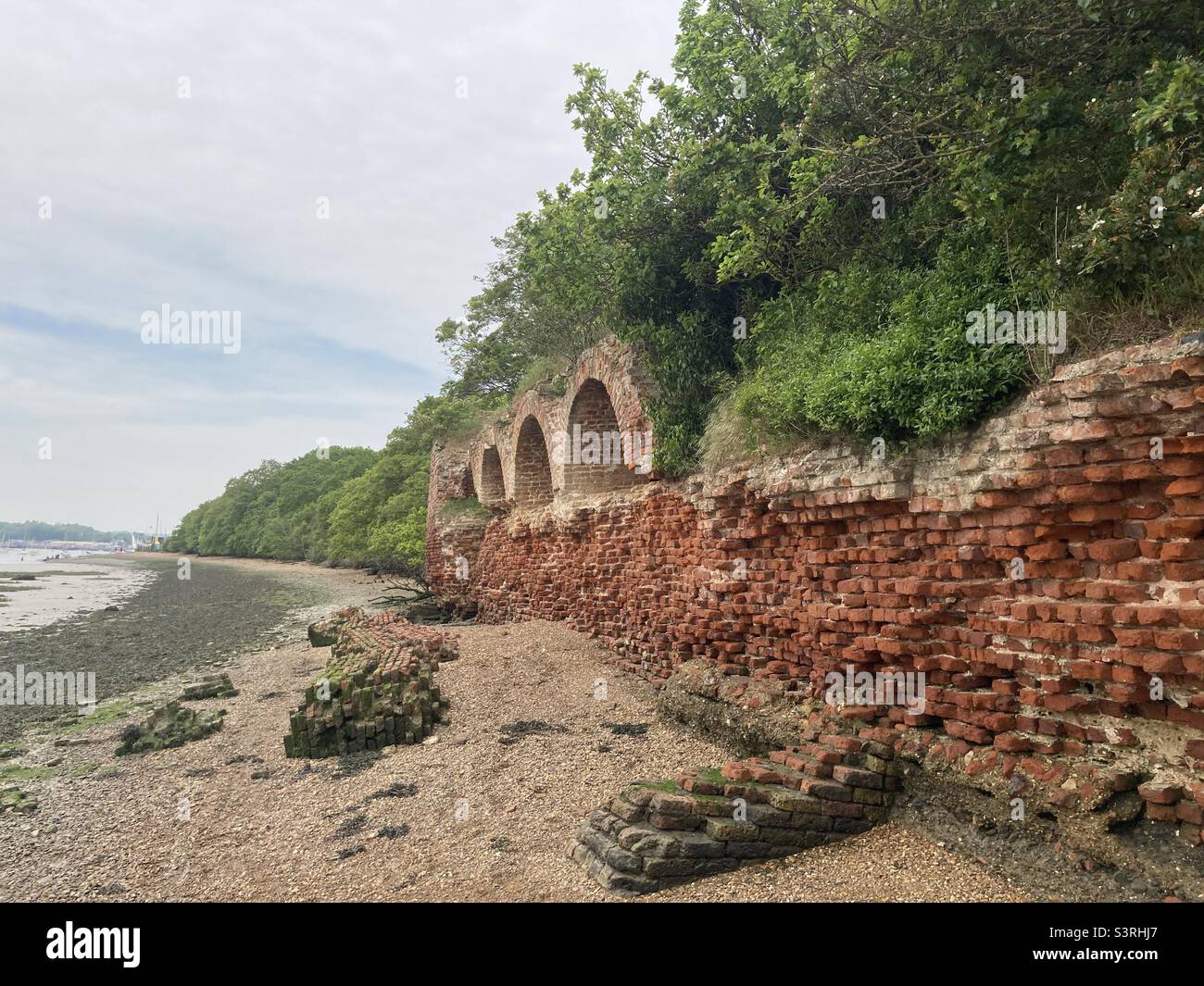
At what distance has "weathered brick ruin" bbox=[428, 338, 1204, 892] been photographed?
12.2 ft

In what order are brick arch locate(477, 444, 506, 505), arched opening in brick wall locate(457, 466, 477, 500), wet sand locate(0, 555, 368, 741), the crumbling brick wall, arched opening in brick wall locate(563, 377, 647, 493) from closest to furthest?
1. the crumbling brick wall
2. arched opening in brick wall locate(563, 377, 647, 493)
3. wet sand locate(0, 555, 368, 741)
4. brick arch locate(477, 444, 506, 505)
5. arched opening in brick wall locate(457, 466, 477, 500)

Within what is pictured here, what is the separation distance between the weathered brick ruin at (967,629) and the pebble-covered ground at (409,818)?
0.41 metres

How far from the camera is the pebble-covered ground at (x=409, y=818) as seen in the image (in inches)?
175

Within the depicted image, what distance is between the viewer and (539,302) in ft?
77.0

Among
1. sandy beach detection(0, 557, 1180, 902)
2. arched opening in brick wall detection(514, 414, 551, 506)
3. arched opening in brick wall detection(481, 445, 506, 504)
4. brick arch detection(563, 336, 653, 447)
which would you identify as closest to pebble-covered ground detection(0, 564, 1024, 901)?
sandy beach detection(0, 557, 1180, 902)

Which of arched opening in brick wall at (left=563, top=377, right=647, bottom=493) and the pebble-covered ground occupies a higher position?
arched opening in brick wall at (left=563, top=377, right=647, bottom=493)

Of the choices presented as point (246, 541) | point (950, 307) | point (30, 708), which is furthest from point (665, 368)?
point (246, 541)

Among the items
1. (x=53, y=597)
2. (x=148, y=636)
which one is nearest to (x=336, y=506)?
(x=53, y=597)

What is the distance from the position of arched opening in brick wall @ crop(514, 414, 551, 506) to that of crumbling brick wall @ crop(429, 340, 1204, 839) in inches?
371

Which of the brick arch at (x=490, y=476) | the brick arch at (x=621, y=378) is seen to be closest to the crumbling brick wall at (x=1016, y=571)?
the brick arch at (x=621, y=378)

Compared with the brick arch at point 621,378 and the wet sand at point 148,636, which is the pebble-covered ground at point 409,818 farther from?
the wet sand at point 148,636

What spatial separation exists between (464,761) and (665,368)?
556 cm

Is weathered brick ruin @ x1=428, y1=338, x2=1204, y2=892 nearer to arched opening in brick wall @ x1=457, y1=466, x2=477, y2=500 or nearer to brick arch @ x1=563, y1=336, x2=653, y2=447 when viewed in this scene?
brick arch @ x1=563, y1=336, x2=653, y2=447

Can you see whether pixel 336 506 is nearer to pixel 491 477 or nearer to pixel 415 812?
pixel 491 477
